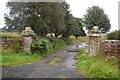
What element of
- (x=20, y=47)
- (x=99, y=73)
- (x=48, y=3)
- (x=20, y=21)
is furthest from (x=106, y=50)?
(x=20, y=21)

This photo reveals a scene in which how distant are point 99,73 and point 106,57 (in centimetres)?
254

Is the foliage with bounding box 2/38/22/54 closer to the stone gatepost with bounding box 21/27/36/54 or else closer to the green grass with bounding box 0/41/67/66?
the green grass with bounding box 0/41/67/66

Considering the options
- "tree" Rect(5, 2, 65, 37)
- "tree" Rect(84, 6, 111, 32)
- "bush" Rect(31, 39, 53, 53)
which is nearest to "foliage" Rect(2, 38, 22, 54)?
"bush" Rect(31, 39, 53, 53)

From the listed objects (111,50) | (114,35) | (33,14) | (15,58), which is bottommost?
(15,58)

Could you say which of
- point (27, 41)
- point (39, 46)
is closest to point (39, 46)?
point (39, 46)

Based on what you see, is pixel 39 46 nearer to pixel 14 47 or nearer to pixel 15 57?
pixel 14 47

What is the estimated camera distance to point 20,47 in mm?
17859

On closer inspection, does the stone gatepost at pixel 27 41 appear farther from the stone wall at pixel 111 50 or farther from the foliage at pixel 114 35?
the foliage at pixel 114 35

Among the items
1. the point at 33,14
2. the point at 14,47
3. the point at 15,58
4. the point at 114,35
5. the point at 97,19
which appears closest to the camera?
the point at 15,58

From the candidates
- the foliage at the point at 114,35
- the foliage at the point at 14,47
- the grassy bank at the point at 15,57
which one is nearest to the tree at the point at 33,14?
the foliage at the point at 114,35

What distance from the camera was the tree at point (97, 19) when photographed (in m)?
60.7

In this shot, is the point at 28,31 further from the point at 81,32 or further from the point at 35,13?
the point at 81,32

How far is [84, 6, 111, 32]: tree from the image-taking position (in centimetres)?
6069

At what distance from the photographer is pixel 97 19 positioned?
203 ft
